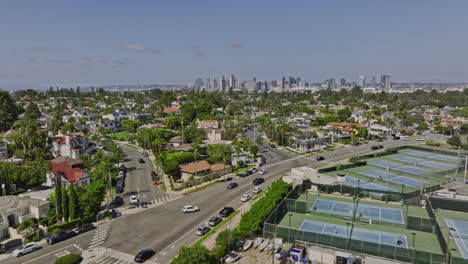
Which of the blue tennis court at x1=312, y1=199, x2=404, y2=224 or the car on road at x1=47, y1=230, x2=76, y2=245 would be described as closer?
the car on road at x1=47, y1=230, x2=76, y2=245

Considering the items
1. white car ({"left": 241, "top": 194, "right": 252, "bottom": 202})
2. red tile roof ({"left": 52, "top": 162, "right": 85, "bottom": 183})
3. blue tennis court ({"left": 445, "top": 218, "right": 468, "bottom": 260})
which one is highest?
red tile roof ({"left": 52, "top": 162, "right": 85, "bottom": 183})

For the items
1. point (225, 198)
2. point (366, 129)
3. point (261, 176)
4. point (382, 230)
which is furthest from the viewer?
point (366, 129)

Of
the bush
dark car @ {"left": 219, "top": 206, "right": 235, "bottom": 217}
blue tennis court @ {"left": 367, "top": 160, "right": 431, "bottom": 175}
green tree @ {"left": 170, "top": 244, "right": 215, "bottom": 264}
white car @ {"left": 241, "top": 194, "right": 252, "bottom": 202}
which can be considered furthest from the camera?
blue tennis court @ {"left": 367, "top": 160, "right": 431, "bottom": 175}

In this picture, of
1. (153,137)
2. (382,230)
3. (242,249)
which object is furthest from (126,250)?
(153,137)

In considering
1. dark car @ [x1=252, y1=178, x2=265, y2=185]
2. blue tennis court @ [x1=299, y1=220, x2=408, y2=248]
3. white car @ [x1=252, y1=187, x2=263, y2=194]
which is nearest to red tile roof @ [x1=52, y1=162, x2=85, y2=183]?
white car @ [x1=252, y1=187, x2=263, y2=194]

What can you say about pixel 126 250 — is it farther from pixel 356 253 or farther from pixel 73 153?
pixel 73 153

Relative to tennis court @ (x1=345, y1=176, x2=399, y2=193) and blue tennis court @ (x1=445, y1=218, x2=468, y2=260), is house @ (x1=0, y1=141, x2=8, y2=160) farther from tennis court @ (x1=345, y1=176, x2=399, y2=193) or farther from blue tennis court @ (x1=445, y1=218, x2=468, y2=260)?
blue tennis court @ (x1=445, y1=218, x2=468, y2=260)

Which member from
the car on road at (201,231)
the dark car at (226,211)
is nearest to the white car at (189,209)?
the dark car at (226,211)
